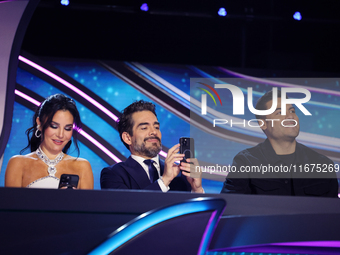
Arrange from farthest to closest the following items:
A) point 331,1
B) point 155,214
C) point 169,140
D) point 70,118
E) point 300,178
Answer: point 331,1
point 169,140
point 70,118
point 300,178
point 155,214

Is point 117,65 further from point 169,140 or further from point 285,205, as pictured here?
point 285,205

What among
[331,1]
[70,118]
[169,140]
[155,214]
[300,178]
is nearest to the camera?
[155,214]

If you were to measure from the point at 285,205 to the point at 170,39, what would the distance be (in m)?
2.48

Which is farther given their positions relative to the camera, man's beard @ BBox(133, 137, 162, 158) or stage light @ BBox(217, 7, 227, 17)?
stage light @ BBox(217, 7, 227, 17)

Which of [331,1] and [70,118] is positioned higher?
[331,1]

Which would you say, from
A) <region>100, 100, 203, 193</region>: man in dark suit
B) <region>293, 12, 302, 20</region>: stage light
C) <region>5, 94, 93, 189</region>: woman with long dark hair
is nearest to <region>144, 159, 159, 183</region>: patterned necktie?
<region>100, 100, 203, 193</region>: man in dark suit

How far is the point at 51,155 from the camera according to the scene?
68.6 inches

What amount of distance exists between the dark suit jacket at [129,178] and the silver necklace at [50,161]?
288mm

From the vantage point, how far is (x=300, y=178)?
1.60m

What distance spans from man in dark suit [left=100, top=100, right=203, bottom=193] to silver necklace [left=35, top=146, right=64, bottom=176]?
29 cm

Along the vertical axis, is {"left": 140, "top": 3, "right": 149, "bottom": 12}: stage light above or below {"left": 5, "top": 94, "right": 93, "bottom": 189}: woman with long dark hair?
above

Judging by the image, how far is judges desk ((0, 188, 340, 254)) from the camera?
1.92 ft

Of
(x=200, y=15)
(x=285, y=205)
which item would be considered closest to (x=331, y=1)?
(x=200, y=15)

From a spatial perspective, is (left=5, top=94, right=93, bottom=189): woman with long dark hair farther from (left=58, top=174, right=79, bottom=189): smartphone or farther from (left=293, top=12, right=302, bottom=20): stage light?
(left=293, top=12, right=302, bottom=20): stage light
